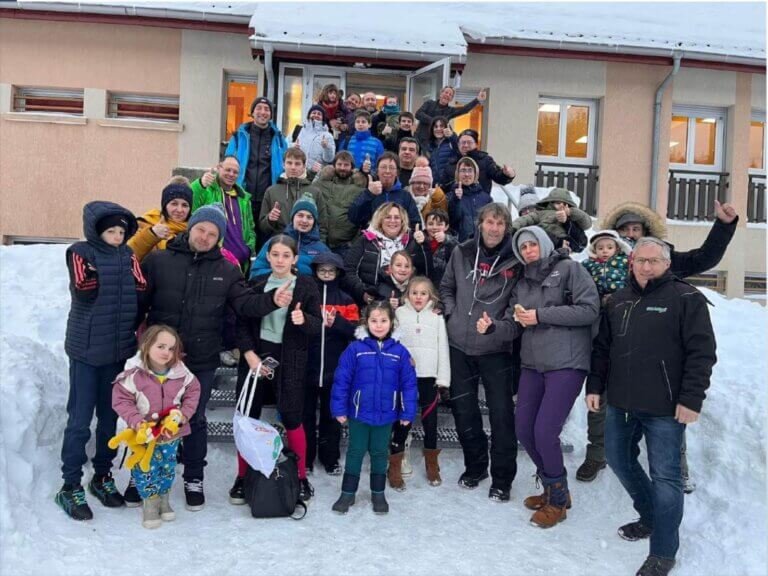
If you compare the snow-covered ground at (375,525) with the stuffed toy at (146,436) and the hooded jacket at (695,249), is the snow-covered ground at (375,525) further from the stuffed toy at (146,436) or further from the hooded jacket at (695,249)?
the hooded jacket at (695,249)

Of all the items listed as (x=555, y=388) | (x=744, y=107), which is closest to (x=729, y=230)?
(x=555, y=388)

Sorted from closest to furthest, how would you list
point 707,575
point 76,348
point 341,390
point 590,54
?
1. point 707,575
2. point 76,348
3. point 341,390
4. point 590,54

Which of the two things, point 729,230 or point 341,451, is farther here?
point 341,451

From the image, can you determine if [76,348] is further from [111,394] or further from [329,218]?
[329,218]

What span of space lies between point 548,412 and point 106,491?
285 cm

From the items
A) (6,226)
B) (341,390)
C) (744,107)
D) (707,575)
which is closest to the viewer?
(707,575)

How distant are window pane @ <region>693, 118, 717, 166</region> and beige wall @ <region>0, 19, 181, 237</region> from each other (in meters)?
10.4

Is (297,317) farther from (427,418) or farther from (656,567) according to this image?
(656,567)

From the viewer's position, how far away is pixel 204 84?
11.1 metres

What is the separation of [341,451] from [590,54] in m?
9.84

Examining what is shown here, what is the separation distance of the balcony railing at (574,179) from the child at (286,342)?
881 centimetres

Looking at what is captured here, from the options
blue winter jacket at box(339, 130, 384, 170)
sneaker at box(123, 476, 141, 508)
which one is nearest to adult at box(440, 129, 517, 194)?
blue winter jacket at box(339, 130, 384, 170)

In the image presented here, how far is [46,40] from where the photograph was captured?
35.7 ft

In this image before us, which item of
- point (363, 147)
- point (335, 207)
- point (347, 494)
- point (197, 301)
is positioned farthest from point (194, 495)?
point (363, 147)
